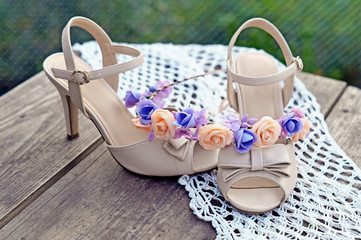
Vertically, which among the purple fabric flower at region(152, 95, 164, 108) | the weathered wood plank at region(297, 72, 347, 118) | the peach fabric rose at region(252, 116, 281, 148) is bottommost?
the weathered wood plank at region(297, 72, 347, 118)

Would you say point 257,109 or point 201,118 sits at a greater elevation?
point 201,118

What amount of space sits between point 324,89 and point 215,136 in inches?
22.5

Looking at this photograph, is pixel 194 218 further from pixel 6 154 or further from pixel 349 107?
pixel 349 107

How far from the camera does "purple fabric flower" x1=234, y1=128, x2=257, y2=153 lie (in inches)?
31.9

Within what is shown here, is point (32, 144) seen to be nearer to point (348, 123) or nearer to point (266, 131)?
point (266, 131)

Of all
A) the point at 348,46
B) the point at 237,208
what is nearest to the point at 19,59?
the point at 237,208

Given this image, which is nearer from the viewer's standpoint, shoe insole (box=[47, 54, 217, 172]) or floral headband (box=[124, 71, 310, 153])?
floral headband (box=[124, 71, 310, 153])

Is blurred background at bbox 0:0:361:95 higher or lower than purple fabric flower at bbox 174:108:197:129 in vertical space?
lower

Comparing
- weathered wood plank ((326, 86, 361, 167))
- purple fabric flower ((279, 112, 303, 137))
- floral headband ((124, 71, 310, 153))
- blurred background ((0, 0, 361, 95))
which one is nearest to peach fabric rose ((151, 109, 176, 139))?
floral headband ((124, 71, 310, 153))

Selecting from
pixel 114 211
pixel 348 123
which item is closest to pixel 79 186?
pixel 114 211

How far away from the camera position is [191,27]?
1.81 m

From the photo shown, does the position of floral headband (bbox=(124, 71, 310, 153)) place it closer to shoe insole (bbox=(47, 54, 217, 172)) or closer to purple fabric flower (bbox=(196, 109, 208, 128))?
purple fabric flower (bbox=(196, 109, 208, 128))

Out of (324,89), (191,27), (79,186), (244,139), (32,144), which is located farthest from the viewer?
(191,27)

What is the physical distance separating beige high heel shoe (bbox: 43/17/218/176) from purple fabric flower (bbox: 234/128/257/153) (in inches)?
4.6
